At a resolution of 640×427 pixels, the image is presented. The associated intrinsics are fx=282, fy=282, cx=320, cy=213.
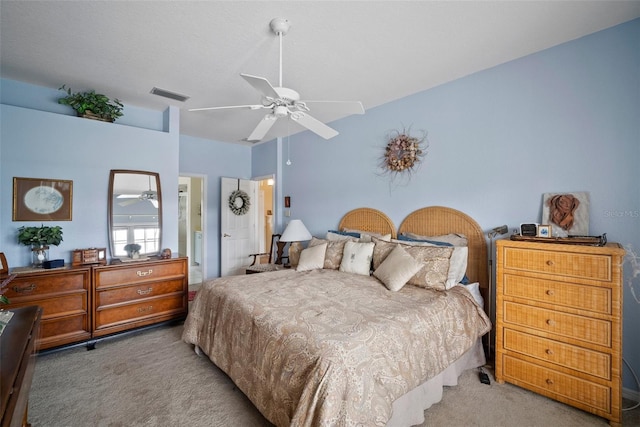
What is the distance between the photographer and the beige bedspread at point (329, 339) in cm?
133

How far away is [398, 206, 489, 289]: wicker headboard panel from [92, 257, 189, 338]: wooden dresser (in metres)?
2.77

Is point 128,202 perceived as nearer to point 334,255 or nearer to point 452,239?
point 334,255

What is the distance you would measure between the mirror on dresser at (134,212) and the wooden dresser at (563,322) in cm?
374

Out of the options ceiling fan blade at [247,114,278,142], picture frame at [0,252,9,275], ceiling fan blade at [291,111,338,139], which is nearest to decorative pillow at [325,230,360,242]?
ceiling fan blade at [291,111,338,139]

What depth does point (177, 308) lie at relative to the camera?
3.39 metres

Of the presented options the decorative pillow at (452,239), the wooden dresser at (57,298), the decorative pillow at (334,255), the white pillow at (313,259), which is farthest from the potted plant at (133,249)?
the decorative pillow at (452,239)

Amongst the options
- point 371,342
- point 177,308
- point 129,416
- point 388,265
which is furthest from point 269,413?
point 177,308

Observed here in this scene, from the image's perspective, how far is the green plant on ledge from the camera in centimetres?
272

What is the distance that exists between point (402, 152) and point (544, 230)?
161 centimetres

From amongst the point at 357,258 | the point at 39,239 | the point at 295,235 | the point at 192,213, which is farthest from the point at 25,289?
the point at 192,213

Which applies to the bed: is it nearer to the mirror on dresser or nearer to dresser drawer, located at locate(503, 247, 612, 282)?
dresser drawer, located at locate(503, 247, 612, 282)

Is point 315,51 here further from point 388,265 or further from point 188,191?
point 188,191

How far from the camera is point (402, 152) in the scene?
3312 mm

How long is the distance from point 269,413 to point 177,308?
2.26 m
